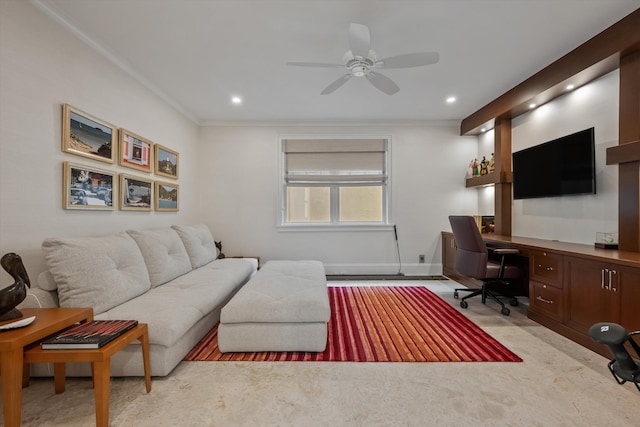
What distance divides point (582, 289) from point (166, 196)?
14.8 feet

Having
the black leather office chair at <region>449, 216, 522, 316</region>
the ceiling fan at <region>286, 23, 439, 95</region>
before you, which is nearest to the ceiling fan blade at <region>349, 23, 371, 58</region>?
the ceiling fan at <region>286, 23, 439, 95</region>

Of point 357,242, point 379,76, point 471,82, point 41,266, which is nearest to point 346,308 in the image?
point 357,242

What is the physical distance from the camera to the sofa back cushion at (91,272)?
1.78 meters

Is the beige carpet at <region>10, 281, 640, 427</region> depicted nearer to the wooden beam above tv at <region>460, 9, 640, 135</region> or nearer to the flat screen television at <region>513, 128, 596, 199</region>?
the flat screen television at <region>513, 128, 596, 199</region>

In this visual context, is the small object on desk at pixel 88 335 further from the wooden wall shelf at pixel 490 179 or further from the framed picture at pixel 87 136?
the wooden wall shelf at pixel 490 179

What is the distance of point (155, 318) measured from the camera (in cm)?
177

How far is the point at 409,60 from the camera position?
88.9 inches

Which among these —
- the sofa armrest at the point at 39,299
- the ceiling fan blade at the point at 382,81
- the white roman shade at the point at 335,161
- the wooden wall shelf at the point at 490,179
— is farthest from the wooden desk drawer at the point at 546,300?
the sofa armrest at the point at 39,299

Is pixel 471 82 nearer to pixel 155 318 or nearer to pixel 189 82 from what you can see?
pixel 189 82

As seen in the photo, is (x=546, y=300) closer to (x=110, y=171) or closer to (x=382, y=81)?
(x=382, y=81)

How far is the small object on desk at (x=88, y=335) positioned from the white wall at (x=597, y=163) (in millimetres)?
4070

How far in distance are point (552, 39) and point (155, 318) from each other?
395 centimetres

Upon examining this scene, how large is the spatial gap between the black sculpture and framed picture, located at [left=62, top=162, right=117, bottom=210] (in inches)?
34.1

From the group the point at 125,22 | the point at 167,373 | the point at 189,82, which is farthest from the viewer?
the point at 189,82
